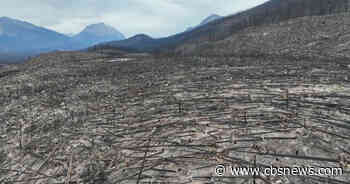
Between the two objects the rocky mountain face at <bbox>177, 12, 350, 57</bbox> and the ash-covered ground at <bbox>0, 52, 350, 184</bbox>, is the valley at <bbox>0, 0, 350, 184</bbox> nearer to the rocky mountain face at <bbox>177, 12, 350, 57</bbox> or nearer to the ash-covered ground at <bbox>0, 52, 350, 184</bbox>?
the ash-covered ground at <bbox>0, 52, 350, 184</bbox>

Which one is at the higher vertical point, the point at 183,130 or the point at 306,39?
the point at 306,39

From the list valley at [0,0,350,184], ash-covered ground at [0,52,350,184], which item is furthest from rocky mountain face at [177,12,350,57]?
ash-covered ground at [0,52,350,184]

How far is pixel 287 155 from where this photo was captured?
5391 mm

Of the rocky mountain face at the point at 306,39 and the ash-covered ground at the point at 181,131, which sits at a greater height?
the rocky mountain face at the point at 306,39

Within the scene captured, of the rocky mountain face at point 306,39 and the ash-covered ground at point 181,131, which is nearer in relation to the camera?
the ash-covered ground at point 181,131

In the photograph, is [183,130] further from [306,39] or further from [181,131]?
[306,39]

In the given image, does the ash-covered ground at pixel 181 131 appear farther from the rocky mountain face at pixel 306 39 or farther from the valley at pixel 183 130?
the rocky mountain face at pixel 306 39

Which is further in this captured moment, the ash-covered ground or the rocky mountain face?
the rocky mountain face

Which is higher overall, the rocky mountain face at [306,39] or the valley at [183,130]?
the rocky mountain face at [306,39]

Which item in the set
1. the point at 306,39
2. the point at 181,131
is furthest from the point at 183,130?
the point at 306,39

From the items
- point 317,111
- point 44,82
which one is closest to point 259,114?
point 317,111

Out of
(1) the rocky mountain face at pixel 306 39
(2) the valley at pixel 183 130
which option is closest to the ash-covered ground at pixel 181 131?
(2) the valley at pixel 183 130

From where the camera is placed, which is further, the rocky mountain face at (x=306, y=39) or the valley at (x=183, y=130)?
the rocky mountain face at (x=306, y=39)

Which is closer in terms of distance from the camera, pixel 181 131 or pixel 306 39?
pixel 181 131
